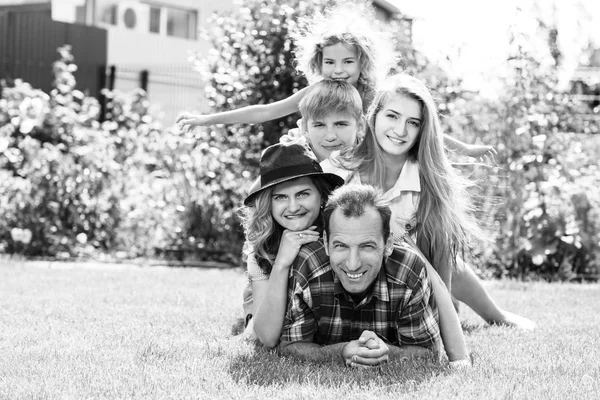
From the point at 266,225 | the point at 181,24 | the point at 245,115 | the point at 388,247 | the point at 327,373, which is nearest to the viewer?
the point at 327,373

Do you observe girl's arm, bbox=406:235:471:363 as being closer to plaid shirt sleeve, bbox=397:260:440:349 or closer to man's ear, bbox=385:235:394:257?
plaid shirt sleeve, bbox=397:260:440:349

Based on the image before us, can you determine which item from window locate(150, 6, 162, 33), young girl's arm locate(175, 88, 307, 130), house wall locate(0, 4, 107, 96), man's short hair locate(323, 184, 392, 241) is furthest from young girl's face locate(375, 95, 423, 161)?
window locate(150, 6, 162, 33)

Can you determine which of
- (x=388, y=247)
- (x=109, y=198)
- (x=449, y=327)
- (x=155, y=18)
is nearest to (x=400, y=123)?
(x=388, y=247)

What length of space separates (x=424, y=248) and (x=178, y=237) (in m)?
4.29

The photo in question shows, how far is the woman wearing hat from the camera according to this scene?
381 centimetres

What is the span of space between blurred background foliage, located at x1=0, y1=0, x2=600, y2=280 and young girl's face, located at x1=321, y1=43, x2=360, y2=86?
1.84 meters

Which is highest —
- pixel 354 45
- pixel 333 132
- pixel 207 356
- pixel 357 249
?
pixel 354 45

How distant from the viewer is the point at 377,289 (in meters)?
3.62

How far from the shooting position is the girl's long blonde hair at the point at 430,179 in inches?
166

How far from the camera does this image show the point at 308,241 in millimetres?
3816

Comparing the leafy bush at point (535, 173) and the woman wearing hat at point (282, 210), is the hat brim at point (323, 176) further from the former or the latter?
the leafy bush at point (535, 173)

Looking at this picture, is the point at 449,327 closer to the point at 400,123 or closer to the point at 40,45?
the point at 400,123

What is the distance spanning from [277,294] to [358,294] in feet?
1.19

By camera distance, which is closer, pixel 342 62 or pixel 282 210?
pixel 282 210
